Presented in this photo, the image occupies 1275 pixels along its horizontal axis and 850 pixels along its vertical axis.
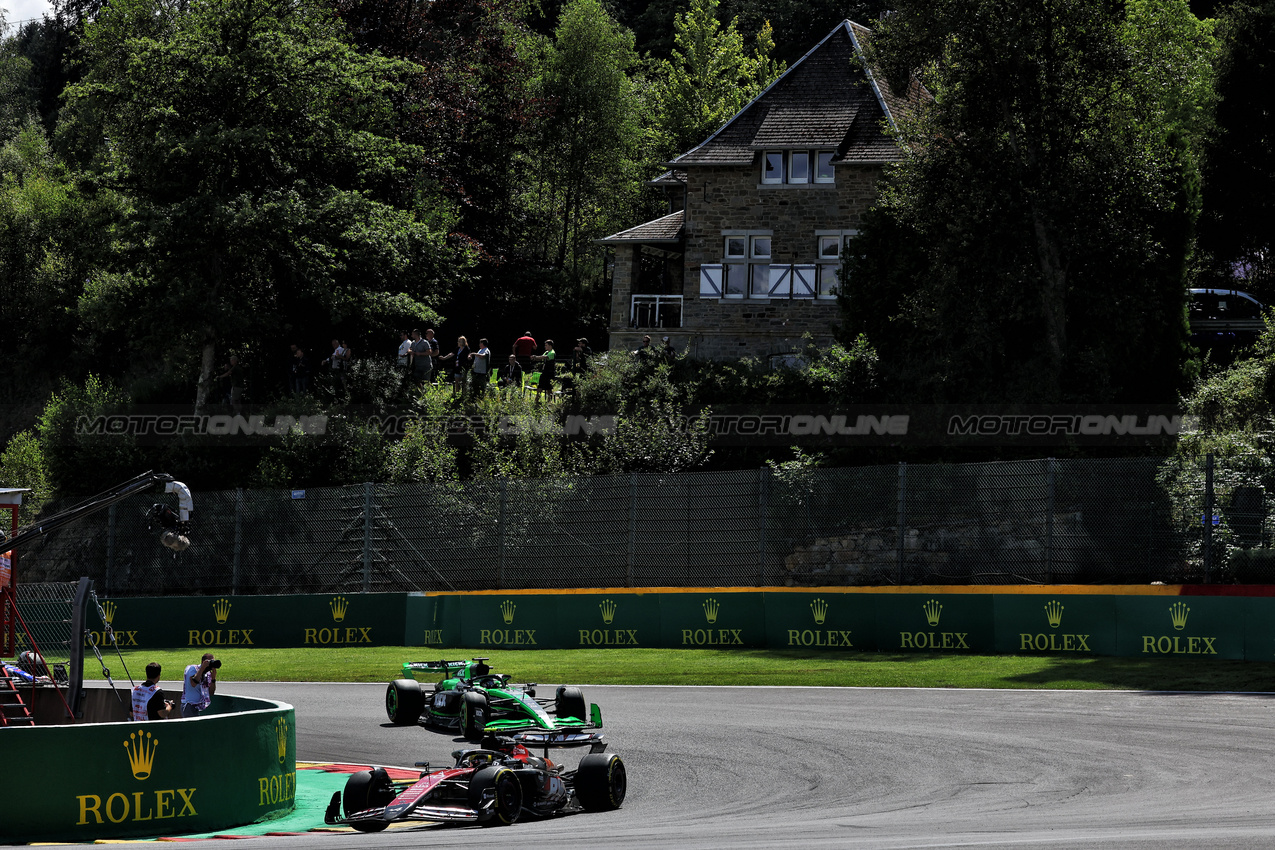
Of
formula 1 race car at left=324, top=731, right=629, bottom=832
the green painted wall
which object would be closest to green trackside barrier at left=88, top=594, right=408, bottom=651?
the green painted wall

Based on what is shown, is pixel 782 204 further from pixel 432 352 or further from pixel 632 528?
pixel 632 528

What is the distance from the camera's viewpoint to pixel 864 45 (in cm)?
3609

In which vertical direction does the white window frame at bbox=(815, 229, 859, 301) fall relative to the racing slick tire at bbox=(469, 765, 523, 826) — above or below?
above

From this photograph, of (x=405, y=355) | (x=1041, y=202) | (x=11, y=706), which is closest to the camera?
(x=11, y=706)

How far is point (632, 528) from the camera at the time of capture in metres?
28.4

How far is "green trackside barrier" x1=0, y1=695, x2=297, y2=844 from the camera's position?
1109 centimetres

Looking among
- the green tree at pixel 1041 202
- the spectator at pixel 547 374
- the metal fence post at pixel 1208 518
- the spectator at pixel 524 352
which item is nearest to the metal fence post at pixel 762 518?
the green tree at pixel 1041 202

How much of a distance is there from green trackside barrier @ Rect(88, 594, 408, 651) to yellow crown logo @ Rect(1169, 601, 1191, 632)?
1616cm

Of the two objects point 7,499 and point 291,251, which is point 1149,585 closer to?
point 7,499

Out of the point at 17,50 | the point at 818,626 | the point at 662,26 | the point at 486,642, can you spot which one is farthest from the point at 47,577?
the point at 17,50

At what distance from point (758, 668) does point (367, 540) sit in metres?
11.3

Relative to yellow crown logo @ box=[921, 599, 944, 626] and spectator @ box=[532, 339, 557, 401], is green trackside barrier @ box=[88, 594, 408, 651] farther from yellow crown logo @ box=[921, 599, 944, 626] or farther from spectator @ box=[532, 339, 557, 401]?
yellow crown logo @ box=[921, 599, 944, 626]

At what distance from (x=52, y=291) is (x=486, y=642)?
3831 cm

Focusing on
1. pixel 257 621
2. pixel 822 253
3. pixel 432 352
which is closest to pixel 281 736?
pixel 257 621
